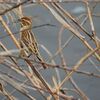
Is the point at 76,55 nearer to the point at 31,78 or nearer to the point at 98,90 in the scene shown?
the point at 98,90

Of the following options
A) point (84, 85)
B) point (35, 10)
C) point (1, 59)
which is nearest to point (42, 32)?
point (35, 10)

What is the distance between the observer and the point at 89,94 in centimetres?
270

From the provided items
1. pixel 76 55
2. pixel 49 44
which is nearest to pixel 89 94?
pixel 76 55

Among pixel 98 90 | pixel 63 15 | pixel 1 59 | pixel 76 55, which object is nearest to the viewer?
pixel 1 59

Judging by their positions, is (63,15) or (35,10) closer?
(63,15)

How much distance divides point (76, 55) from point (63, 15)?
2034 millimetres

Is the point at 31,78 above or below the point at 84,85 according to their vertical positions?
below

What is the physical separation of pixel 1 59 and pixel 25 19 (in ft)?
0.95

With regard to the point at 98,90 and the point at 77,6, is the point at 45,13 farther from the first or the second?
the point at 98,90

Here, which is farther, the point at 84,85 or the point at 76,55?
the point at 76,55

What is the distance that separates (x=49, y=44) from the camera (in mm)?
3139

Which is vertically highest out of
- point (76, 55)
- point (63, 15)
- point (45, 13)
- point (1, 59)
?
point (45, 13)

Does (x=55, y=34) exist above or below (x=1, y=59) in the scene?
above

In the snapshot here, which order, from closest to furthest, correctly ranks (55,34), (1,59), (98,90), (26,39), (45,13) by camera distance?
(1,59), (26,39), (98,90), (55,34), (45,13)
